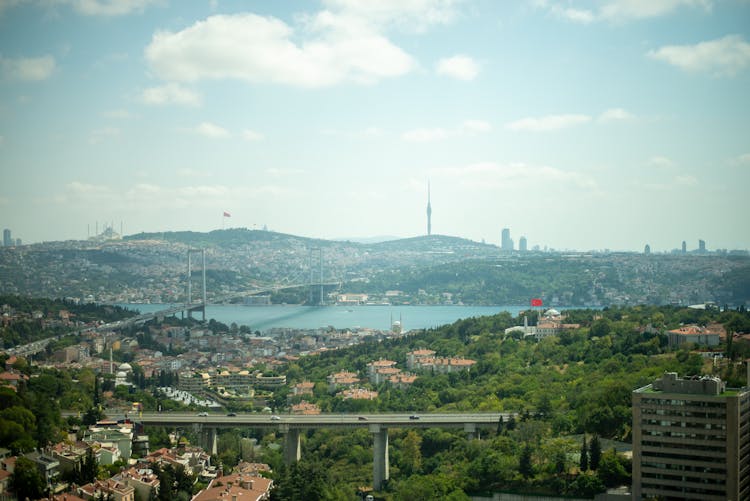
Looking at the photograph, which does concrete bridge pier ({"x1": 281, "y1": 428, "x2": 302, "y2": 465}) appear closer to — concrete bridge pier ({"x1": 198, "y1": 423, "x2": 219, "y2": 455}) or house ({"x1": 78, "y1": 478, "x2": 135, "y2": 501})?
concrete bridge pier ({"x1": 198, "y1": 423, "x2": 219, "y2": 455})

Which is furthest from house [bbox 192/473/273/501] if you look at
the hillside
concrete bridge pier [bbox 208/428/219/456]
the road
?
the hillside

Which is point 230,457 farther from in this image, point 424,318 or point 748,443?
point 424,318

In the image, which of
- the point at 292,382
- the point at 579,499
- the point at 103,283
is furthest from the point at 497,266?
the point at 579,499

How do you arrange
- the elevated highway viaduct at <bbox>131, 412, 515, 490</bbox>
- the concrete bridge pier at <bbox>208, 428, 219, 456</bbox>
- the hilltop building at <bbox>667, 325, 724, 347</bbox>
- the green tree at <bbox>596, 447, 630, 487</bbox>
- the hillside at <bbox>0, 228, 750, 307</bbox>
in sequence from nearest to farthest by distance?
the green tree at <bbox>596, 447, 630, 487</bbox>, the elevated highway viaduct at <bbox>131, 412, 515, 490</bbox>, the concrete bridge pier at <bbox>208, 428, 219, 456</bbox>, the hilltop building at <bbox>667, 325, 724, 347</bbox>, the hillside at <bbox>0, 228, 750, 307</bbox>

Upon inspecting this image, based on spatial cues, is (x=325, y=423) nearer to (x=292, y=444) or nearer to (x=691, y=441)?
(x=292, y=444)

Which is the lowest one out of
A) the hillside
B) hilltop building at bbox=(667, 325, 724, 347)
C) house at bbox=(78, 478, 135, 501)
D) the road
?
the road

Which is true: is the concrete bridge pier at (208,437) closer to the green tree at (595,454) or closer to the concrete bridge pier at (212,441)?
the concrete bridge pier at (212,441)

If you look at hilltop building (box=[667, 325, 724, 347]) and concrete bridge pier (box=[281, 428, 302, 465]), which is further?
hilltop building (box=[667, 325, 724, 347])
